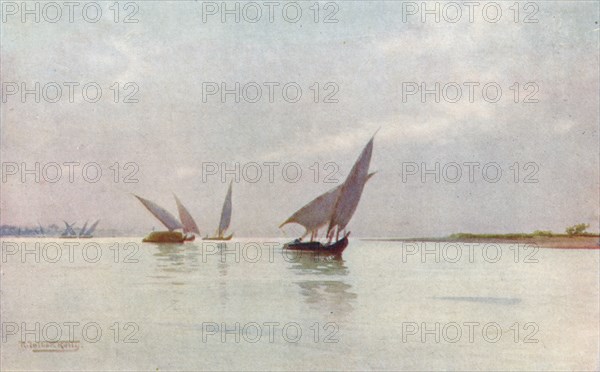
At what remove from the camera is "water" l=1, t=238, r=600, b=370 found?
569cm

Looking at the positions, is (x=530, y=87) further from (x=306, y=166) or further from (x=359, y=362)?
(x=359, y=362)

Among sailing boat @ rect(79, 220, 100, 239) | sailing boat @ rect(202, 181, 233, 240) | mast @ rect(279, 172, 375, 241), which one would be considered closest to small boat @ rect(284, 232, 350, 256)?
mast @ rect(279, 172, 375, 241)

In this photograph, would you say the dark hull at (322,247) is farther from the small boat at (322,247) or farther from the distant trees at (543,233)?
the distant trees at (543,233)

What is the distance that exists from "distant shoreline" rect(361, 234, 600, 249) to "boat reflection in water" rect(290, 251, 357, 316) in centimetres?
99

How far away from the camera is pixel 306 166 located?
651cm

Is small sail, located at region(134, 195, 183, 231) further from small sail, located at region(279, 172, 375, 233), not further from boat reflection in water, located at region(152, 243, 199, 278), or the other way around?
small sail, located at region(279, 172, 375, 233)

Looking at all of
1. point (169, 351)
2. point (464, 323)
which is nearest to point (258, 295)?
point (169, 351)

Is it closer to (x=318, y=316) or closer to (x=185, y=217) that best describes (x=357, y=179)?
(x=318, y=316)

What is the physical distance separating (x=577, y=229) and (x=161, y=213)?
4.34m

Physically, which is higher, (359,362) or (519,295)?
(519,295)

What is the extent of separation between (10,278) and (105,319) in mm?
1057

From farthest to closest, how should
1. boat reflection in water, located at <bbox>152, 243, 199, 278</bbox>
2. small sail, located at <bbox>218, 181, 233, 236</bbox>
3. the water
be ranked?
boat reflection in water, located at <bbox>152, 243, 199, 278</bbox> → small sail, located at <bbox>218, 181, 233, 236</bbox> → the water

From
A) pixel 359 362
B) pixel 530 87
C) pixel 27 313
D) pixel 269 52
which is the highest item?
pixel 269 52

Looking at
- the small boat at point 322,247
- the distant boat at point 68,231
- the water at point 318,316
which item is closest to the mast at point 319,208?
the small boat at point 322,247
